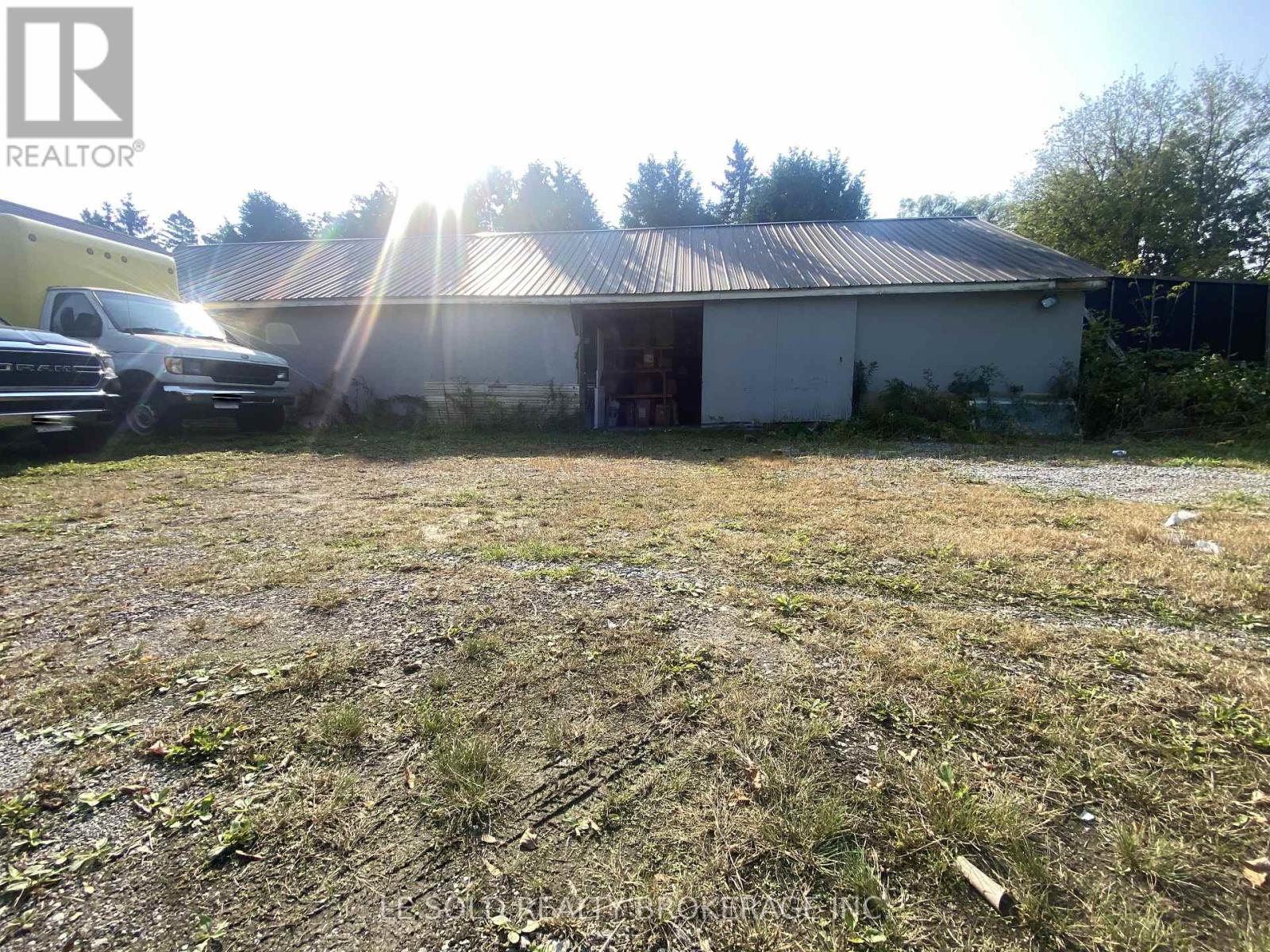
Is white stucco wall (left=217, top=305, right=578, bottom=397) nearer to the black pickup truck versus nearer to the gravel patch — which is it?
the black pickup truck

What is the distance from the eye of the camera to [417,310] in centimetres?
1051

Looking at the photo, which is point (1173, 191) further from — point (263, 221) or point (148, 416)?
point (263, 221)

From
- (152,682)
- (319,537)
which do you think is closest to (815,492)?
(319,537)

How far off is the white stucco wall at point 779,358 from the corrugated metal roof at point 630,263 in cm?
46

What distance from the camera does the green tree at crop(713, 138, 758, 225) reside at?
37125 millimetres

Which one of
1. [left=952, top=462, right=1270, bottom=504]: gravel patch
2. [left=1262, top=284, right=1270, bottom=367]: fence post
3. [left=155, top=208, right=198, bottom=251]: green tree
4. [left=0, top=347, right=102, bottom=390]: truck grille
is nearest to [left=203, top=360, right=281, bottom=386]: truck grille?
[left=0, top=347, right=102, bottom=390]: truck grille

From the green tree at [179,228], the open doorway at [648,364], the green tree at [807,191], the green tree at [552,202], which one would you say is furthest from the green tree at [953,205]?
the green tree at [179,228]

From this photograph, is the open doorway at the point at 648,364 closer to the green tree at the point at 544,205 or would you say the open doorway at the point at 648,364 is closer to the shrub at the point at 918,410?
the shrub at the point at 918,410

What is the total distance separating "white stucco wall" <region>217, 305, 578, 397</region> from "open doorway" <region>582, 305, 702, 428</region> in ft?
6.10

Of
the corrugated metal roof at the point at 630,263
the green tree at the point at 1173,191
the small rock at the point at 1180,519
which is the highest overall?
the green tree at the point at 1173,191

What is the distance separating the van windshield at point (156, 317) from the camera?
7504 mm

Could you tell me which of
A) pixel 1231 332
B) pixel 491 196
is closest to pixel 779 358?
pixel 1231 332

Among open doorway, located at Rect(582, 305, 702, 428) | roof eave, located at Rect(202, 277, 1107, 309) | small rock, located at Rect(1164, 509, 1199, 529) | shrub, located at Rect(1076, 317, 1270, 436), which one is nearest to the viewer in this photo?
small rock, located at Rect(1164, 509, 1199, 529)

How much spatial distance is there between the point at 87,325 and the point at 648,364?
31.2 ft
